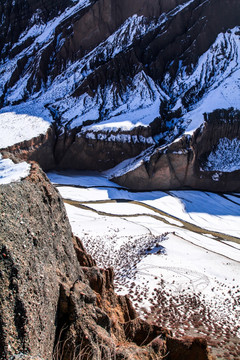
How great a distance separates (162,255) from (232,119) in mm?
24406

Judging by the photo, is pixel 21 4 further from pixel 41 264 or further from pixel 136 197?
pixel 41 264

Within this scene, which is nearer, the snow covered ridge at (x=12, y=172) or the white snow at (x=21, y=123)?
the snow covered ridge at (x=12, y=172)

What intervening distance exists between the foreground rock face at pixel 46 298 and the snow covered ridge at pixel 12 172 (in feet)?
0.56

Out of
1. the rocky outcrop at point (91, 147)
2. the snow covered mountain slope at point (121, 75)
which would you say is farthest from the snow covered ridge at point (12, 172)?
the snow covered mountain slope at point (121, 75)

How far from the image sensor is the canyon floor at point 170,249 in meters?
10.0

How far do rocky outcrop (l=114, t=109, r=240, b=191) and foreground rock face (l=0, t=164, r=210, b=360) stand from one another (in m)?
24.0

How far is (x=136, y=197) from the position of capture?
89.4 feet

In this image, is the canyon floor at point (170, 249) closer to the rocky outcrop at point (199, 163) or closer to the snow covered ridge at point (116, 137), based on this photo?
the rocky outcrop at point (199, 163)

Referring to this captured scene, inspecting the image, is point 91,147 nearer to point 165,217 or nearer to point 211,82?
point 165,217

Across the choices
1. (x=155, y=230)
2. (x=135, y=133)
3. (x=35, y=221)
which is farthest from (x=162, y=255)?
(x=135, y=133)

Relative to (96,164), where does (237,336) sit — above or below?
below

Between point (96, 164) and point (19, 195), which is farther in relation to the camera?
point (96, 164)

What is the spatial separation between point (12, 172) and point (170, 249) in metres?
12.0

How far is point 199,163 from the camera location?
32125 mm
